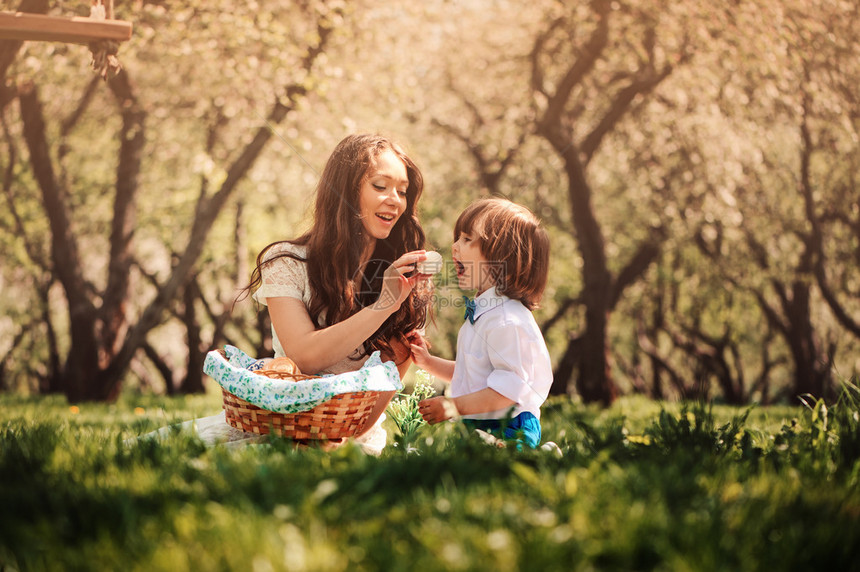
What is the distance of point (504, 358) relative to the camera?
364 cm

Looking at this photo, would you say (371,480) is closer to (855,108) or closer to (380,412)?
(380,412)

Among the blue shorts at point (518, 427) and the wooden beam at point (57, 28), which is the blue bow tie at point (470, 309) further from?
the wooden beam at point (57, 28)

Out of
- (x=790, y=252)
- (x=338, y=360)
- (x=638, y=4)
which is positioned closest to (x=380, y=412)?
(x=338, y=360)

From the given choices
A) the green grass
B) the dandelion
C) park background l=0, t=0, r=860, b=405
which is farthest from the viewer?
park background l=0, t=0, r=860, b=405

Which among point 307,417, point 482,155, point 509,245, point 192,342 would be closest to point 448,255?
point 482,155

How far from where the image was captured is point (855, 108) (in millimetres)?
9375

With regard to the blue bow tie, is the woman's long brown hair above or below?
above

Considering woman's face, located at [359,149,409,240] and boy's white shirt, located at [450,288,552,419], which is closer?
boy's white shirt, located at [450,288,552,419]

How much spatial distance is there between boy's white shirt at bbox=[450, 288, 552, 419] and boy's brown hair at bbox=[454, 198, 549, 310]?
9cm

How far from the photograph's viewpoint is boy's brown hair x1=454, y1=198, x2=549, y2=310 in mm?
3873

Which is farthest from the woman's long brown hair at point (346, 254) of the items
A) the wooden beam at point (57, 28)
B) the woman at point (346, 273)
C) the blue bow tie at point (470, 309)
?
the wooden beam at point (57, 28)

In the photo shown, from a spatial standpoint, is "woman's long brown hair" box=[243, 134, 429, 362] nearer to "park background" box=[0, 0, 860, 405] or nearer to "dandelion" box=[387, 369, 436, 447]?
"dandelion" box=[387, 369, 436, 447]

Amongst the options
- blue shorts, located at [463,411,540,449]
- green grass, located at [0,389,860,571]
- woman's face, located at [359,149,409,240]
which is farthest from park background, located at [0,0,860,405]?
green grass, located at [0,389,860,571]

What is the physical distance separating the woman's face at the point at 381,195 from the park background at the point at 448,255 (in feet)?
2.01
